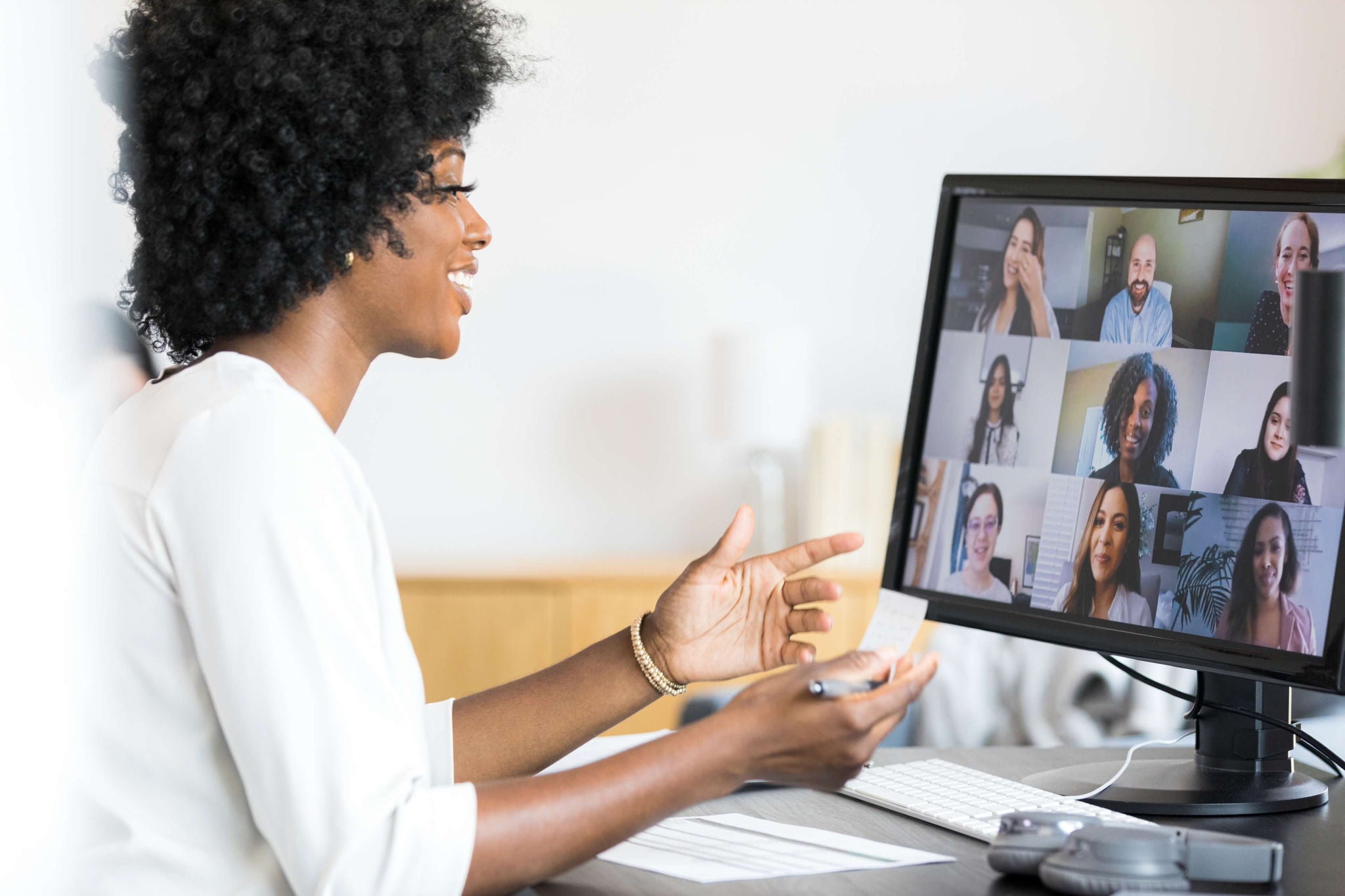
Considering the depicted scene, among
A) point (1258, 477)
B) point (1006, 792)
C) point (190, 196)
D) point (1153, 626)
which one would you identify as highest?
point (190, 196)

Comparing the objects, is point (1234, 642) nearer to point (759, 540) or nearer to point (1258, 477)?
point (1258, 477)

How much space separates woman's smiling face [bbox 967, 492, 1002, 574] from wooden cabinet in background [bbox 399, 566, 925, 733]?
1.37 metres

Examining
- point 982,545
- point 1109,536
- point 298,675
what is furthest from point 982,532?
point 298,675

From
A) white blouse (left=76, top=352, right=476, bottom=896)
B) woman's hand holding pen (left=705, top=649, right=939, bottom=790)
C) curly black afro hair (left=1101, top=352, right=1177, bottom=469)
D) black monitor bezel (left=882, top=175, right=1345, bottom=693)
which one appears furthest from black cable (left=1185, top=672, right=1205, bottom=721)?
white blouse (left=76, top=352, right=476, bottom=896)

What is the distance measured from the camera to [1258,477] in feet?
3.57

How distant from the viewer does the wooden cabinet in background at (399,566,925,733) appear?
8.44 ft

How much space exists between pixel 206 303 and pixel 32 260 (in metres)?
1.58

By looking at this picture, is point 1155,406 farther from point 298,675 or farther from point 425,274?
point 298,675

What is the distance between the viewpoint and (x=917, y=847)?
3.38 ft

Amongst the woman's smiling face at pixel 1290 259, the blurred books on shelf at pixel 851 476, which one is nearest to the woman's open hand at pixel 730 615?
the woman's smiling face at pixel 1290 259

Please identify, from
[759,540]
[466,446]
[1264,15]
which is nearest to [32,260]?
[466,446]

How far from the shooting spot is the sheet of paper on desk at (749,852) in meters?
0.97

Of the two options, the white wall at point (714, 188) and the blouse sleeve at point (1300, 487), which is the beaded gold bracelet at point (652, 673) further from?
the white wall at point (714, 188)

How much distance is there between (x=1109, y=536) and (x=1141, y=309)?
21 centimetres
